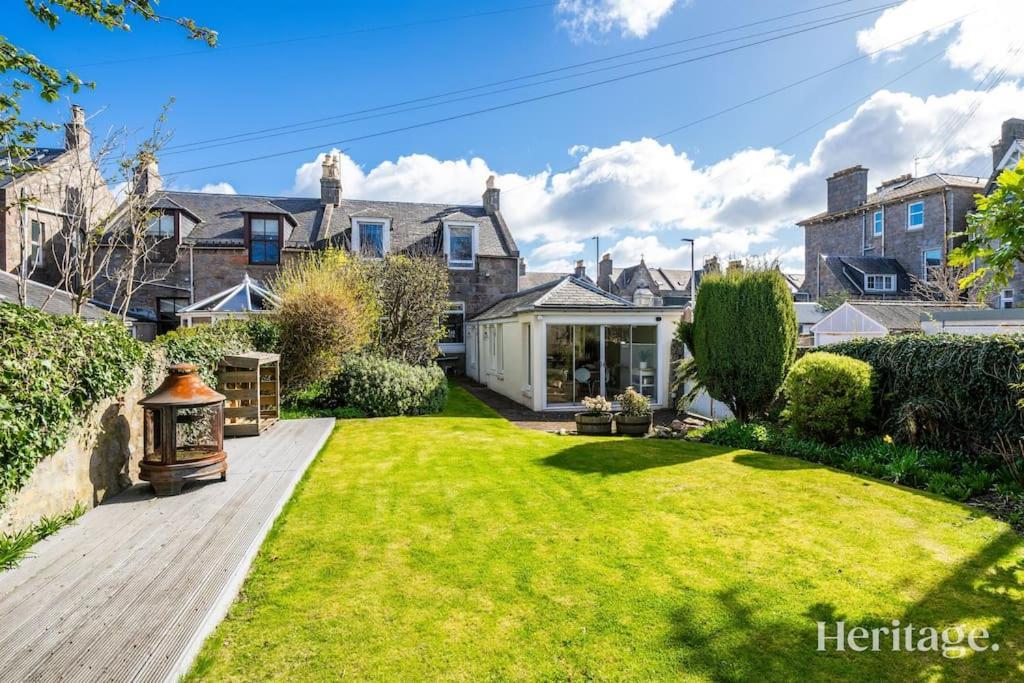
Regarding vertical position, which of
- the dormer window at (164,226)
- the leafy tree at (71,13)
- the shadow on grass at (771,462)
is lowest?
the shadow on grass at (771,462)

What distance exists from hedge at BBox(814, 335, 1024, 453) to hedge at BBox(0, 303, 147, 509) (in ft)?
32.9

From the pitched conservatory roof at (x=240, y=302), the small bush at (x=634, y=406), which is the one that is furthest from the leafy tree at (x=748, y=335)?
the pitched conservatory roof at (x=240, y=302)

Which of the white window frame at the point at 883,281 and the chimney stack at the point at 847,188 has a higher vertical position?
the chimney stack at the point at 847,188

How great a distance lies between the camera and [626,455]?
8.25 m

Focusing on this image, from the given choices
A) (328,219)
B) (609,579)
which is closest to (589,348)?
(609,579)

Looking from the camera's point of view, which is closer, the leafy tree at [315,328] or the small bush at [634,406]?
the small bush at [634,406]

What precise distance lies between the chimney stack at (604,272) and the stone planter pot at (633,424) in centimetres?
3627

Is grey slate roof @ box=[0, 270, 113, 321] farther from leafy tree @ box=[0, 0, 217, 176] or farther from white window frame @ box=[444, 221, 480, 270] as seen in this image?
white window frame @ box=[444, 221, 480, 270]

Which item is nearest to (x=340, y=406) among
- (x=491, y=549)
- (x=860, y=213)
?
(x=491, y=549)

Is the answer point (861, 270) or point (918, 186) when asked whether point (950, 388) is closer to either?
point (861, 270)

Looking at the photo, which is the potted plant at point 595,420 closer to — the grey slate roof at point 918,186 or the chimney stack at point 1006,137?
the chimney stack at point 1006,137

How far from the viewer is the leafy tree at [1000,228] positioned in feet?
12.0

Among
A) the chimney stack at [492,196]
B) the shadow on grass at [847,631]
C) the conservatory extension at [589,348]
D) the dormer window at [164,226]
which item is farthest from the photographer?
the chimney stack at [492,196]

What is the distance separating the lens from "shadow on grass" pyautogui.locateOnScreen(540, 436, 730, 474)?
7535 mm
